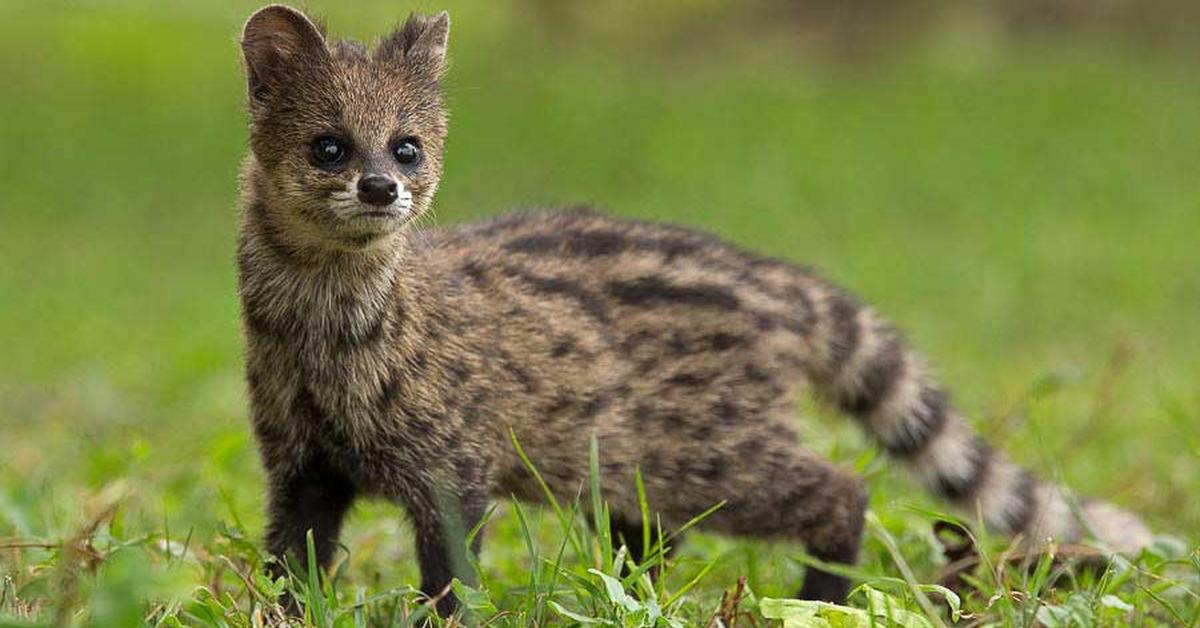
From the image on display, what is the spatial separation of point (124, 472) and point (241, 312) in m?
2.16

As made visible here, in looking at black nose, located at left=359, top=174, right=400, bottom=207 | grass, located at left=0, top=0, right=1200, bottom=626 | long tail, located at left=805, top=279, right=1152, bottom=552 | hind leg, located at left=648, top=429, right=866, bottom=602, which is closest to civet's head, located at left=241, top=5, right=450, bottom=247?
black nose, located at left=359, top=174, right=400, bottom=207

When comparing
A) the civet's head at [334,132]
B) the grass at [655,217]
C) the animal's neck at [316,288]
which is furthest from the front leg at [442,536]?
the civet's head at [334,132]

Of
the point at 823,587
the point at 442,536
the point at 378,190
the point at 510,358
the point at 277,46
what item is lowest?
the point at 823,587

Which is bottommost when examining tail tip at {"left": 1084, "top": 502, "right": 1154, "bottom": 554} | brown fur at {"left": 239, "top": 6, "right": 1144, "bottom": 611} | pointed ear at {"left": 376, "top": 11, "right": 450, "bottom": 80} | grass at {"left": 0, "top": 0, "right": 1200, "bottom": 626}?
grass at {"left": 0, "top": 0, "right": 1200, "bottom": 626}

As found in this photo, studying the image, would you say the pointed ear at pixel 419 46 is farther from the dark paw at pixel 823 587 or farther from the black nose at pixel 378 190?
the dark paw at pixel 823 587

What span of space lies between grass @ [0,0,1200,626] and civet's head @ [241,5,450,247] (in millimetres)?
1106

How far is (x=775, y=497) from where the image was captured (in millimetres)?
6445

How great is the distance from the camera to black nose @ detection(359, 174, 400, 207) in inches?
206

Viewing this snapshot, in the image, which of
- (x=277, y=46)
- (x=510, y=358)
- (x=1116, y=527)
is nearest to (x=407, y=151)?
(x=277, y=46)

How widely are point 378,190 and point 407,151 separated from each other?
0.41 metres

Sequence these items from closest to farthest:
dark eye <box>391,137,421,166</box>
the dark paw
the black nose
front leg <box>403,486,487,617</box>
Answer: the black nose < front leg <box>403,486,487,617</box> < dark eye <box>391,137,421,166</box> < the dark paw

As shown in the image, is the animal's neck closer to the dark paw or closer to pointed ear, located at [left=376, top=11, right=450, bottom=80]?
pointed ear, located at [left=376, top=11, right=450, bottom=80]

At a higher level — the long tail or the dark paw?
the long tail

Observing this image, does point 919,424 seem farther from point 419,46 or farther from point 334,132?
point 334,132
